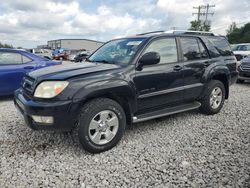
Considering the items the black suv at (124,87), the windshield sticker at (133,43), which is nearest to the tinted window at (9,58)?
the black suv at (124,87)

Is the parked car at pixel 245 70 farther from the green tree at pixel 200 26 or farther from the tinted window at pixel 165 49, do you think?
the green tree at pixel 200 26

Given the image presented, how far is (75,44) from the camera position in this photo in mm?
71938

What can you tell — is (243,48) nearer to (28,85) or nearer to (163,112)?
(163,112)

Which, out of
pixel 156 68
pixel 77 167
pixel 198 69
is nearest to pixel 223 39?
pixel 198 69

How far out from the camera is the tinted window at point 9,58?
6047mm

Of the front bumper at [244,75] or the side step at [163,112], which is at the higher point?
the front bumper at [244,75]

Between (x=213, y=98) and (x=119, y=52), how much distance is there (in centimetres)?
236

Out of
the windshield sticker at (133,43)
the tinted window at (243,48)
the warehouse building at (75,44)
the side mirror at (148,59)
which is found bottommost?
the side mirror at (148,59)

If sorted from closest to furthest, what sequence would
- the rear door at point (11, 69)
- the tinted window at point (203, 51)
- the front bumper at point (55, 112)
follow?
the front bumper at point (55, 112) → the tinted window at point (203, 51) → the rear door at point (11, 69)

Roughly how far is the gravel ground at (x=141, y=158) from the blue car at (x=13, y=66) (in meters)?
1.85

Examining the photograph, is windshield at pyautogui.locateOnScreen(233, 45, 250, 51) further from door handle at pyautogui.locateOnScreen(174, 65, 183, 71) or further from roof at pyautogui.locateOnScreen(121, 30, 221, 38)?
door handle at pyautogui.locateOnScreen(174, 65, 183, 71)

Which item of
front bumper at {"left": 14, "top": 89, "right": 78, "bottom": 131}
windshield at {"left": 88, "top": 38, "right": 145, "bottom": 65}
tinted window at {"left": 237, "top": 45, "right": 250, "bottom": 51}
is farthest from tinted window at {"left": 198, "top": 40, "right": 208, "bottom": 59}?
tinted window at {"left": 237, "top": 45, "right": 250, "bottom": 51}

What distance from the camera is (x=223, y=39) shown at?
5.29 meters

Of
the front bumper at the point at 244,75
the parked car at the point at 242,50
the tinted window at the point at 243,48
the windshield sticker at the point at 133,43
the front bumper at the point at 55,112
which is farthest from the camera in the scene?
the tinted window at the point at 243,48
